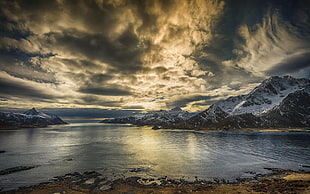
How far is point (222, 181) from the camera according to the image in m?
37.3

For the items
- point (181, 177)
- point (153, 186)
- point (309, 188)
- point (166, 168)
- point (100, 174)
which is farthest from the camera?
point (166, 168)

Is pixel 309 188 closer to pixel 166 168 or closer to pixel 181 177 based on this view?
pixel 181 177

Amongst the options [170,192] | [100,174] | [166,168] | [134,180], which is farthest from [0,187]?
[166,168]

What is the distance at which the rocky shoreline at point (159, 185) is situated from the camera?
30.6 m

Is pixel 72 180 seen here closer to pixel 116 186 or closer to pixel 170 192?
pixel 116 186

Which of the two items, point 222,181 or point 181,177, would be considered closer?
point 222,181

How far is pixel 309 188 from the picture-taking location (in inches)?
1128

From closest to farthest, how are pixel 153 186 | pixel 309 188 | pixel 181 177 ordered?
pixel 309 188 → pixel 153 186 → pixel 181 177

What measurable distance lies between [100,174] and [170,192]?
933 inches

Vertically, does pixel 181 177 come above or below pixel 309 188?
below

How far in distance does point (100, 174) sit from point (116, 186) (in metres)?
11.8

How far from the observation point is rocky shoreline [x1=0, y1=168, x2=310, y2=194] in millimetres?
30609

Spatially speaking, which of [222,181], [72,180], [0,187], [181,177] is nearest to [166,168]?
[181,177]

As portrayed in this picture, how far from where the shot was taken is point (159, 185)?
34.6 m
